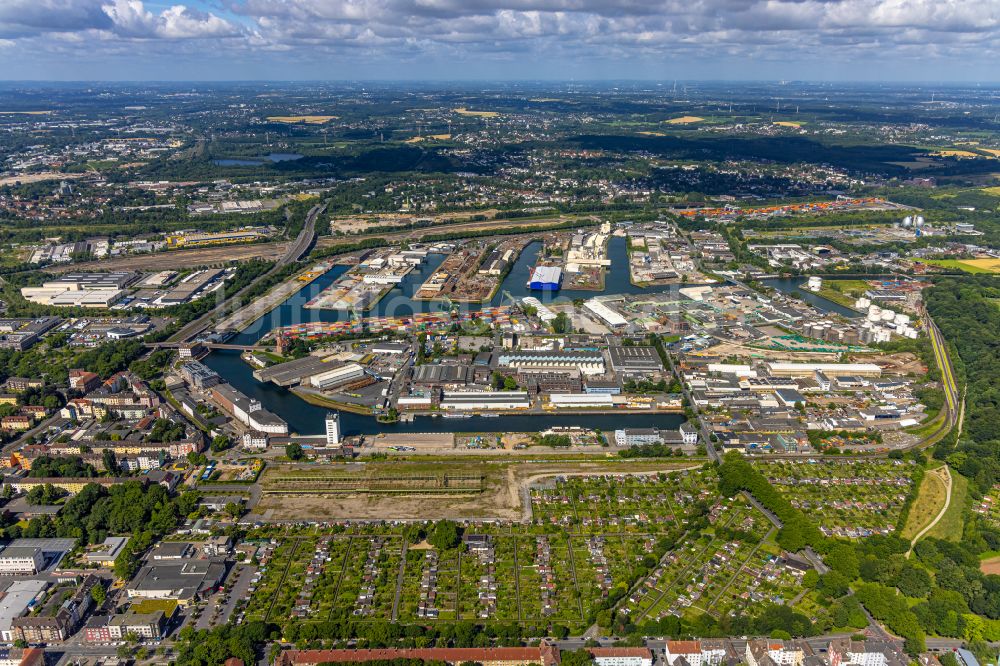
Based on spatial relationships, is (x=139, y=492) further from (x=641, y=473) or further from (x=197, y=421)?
(x=641, y=473)

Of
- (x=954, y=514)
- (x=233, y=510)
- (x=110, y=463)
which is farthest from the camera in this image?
(x=110, y=463)

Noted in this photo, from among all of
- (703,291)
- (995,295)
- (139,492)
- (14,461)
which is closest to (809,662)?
(139,492)

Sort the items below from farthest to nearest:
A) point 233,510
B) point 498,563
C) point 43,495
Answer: point 43,495 < point 233,510 < point 498,563

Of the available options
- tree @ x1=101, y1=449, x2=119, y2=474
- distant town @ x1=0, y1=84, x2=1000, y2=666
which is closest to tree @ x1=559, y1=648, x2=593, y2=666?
distant town @ x1=0, y1=84, x2=1000, y2=666

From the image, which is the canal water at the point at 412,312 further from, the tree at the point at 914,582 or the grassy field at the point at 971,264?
the grassy field at the point at 971,264

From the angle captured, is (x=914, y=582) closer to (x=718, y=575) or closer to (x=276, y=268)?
(x=718, y=575)

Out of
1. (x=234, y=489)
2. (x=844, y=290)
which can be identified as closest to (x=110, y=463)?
(x=234, y=489)

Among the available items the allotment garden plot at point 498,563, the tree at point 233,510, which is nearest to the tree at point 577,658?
the allotment garden plot at point 498,563
